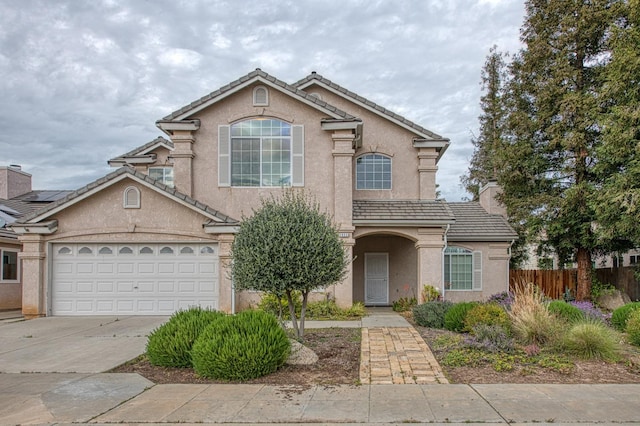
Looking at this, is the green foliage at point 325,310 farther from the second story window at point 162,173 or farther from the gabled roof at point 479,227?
the second story window at point 162,173

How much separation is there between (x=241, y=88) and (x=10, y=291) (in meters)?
11.9

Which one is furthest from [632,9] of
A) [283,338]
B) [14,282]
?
[14,282]

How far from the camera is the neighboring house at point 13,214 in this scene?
2012 cm

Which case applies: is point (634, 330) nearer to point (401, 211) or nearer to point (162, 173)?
point (401, 211)

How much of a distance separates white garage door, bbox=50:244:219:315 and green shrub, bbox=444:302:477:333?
7.49m

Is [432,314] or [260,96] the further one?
[260,96]

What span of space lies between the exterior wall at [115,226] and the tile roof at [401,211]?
5254 millimetres

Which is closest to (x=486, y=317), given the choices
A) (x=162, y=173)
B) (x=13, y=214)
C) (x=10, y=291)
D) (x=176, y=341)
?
(x=176, y=341)

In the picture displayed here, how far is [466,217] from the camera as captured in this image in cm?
2212

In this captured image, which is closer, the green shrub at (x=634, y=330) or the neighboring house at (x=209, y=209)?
the green shrub at (x=634, y=330)

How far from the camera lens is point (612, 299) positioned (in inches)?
832

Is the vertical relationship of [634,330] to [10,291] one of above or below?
below

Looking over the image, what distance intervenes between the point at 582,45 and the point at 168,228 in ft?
55.5

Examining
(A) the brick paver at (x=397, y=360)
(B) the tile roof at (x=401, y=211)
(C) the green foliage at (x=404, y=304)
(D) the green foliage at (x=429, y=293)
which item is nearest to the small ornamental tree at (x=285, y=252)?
(A) the brick paver at (x=397, y=360)
